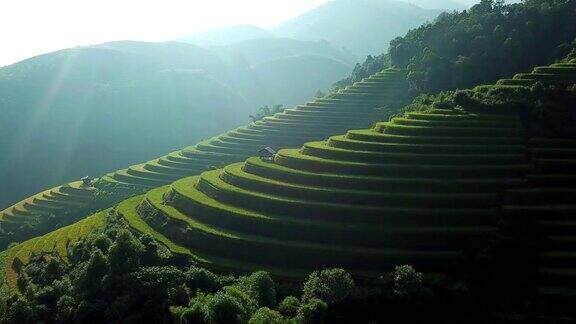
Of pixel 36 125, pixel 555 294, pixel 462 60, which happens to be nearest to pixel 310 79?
pixel 36 125

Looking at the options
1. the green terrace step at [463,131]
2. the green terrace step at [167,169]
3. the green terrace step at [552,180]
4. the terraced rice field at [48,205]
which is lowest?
the terraced rice field at [48,205]

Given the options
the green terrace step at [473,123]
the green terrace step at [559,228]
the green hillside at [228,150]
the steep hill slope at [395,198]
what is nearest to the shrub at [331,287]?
the steep hill slope at [395,198]

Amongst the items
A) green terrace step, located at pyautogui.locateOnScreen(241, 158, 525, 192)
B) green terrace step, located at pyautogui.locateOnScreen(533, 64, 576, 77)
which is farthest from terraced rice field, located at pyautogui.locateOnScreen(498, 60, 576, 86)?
green terrace step, located at pyautogui.locateOnScreen(241, 158, 525, 192)

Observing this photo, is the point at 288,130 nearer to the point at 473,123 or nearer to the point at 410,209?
the point at 473,123

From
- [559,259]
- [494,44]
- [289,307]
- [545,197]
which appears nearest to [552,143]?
[545,197]

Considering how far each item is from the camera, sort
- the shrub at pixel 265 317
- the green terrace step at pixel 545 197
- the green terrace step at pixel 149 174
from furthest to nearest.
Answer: the green terrace step at pixel 149 174 < the green terrace step at pixel 545 197 < the shrub at pixel 265 317

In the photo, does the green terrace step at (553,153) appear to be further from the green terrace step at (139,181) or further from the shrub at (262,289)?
the green terrace step at (139,181)

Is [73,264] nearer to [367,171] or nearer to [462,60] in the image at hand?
[367,171]
